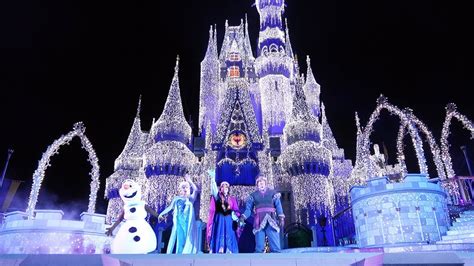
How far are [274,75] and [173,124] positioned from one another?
11.4 meters

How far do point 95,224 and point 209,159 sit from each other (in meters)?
13.0

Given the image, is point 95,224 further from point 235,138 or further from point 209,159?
point 235,138

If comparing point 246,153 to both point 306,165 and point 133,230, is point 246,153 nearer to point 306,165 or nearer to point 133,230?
point 306,165

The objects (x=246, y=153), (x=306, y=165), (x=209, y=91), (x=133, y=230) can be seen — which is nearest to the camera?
(x=133, y=230)

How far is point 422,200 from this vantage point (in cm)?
941

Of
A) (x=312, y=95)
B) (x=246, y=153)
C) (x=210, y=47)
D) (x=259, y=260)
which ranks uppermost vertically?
(x=210, y=47)

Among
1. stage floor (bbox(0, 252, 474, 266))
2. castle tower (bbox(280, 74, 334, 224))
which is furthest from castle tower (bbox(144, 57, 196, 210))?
stage floor (bbox(0, 252, 474, 266))

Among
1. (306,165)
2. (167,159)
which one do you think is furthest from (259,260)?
(167,159)

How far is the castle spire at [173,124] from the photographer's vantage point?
23.6 meters

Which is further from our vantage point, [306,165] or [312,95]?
[312,95]

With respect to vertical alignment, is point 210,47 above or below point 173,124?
above

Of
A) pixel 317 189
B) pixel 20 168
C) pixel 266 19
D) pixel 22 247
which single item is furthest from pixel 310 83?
pixel 20 168

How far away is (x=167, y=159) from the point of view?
75.6 feet

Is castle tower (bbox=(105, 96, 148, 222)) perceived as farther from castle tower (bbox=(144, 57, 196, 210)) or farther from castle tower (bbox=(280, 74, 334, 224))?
castle tower (bbox=(280, 74, 334, 224))
